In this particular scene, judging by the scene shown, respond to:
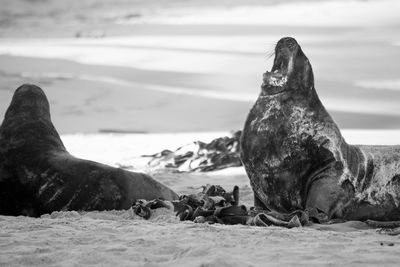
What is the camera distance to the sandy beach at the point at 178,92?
4847 mm

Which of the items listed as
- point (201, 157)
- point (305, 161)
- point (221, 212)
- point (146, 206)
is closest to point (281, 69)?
point (305, 161)

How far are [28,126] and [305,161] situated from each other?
7.55ft

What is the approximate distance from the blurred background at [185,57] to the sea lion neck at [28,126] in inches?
201

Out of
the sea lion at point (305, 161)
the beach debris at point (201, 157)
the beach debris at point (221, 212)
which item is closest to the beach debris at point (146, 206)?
the beach debris at point (221, 212)

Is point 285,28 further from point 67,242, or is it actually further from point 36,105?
point 67,242

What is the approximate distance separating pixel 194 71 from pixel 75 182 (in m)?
8.70

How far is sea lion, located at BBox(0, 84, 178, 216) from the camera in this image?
6.82 m

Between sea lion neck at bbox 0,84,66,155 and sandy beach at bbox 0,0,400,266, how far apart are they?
2.61ft

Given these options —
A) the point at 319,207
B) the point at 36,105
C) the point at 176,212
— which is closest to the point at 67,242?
the point at 176,212

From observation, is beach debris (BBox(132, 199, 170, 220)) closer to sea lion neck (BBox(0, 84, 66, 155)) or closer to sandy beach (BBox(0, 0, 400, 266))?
sandy beach (BBox(0, 0, 400, 266))

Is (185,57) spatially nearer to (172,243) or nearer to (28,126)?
(28,126)

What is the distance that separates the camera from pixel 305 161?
6.38 metres

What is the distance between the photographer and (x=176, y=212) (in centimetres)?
642

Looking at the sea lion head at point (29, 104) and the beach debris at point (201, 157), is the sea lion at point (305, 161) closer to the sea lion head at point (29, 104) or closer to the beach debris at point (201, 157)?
the sea lion head at point (29, 104)
